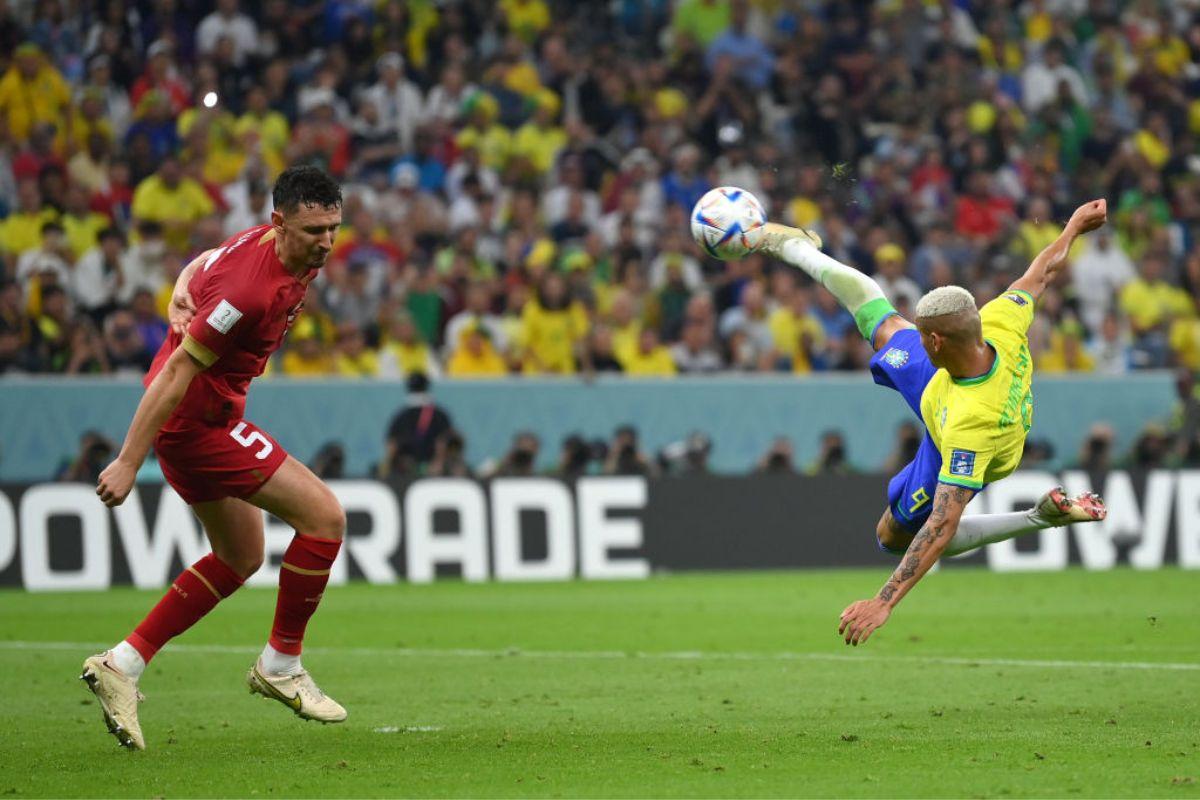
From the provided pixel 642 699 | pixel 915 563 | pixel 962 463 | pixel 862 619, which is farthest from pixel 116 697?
pixel 962 463

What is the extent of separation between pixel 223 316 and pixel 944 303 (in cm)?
320

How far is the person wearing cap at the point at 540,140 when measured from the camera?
21.6 meters

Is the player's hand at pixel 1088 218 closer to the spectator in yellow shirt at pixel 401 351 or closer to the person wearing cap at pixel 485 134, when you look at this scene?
the spectator in yellow shirt at pixel 401 351

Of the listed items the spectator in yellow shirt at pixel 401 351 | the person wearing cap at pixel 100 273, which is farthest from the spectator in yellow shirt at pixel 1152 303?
the person wearing cap at pixel 100 273

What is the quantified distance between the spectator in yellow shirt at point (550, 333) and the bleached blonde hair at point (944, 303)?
11240mm

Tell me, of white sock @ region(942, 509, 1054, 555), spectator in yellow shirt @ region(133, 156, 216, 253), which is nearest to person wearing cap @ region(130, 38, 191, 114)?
spectator in yellow shirt @ region(133, 156, 216, 253)

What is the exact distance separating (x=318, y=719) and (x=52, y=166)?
481 inches

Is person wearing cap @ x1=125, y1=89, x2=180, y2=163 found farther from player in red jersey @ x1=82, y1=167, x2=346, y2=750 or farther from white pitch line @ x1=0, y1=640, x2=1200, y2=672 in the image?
player in red jersey @ x1=82, y1=167, x2=346, y2=750

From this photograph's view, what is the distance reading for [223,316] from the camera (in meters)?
7.76

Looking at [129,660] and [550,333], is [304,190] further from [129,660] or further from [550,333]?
[550,333]

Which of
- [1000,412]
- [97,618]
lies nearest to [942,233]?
[97,618]

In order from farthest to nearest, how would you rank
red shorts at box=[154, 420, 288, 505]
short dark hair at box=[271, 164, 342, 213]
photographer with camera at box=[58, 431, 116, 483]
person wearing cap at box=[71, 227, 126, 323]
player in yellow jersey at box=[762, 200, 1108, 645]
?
1. person wearing cap at box=[71, 227, 126, 323]
2. photographer with camera at box=[58, 431, 116, 483]
3. player in yellow jersey at box=[762, 200, 1108, 645]
4. red shorts at box=[154, 420, 288, 505]
5. short dark hair at box=[271, 164, 342, 213]

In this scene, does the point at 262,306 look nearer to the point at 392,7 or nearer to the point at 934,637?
the point at 934,637

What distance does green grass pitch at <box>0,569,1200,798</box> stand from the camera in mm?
7051
